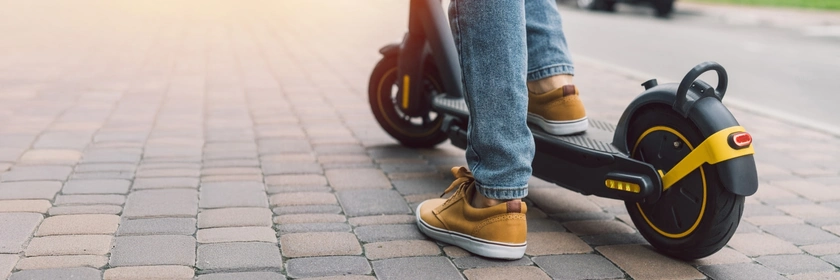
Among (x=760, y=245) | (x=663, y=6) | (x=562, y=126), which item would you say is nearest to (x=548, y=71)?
(x=562, y=126)

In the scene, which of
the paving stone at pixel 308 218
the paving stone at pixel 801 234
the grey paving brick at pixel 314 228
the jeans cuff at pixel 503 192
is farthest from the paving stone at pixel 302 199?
the paving stone at pixel 801 234

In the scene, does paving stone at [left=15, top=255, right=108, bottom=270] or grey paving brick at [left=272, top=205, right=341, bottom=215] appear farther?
grey paving brick at [left=272, top=205, right=341, bottom=215]

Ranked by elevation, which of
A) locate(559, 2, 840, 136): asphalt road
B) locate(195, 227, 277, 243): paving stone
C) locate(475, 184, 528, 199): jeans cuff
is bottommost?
locate(559, 2, 840, 136): asphalt road

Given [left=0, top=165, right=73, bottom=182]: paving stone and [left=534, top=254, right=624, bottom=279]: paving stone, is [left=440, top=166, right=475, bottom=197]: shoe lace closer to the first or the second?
[left=534, top=254, right=624, bottom=279]: paving stone

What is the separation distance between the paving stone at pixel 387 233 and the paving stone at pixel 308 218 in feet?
0.37

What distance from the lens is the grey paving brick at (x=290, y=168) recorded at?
3197 mm

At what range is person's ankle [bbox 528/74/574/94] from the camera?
267 centimetres

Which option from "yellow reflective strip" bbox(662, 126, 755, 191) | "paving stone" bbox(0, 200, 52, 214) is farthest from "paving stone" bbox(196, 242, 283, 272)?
Result: "yellow reflective strip" bbox(662, 126, 755, 191)

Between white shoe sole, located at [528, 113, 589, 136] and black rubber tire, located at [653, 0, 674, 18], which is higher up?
white shoe sole, located at [528, 113, 589, 136]

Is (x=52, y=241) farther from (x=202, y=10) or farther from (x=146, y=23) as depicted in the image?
(x=202, y=10)

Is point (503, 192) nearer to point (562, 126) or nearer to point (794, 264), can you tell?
point (562, 126)

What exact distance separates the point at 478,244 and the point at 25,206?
4.59 feet

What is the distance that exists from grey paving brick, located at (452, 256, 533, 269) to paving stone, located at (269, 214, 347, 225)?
459 millimetres

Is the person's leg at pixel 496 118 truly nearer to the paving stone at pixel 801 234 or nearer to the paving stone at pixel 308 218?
the paving stone at pixel 308 218
